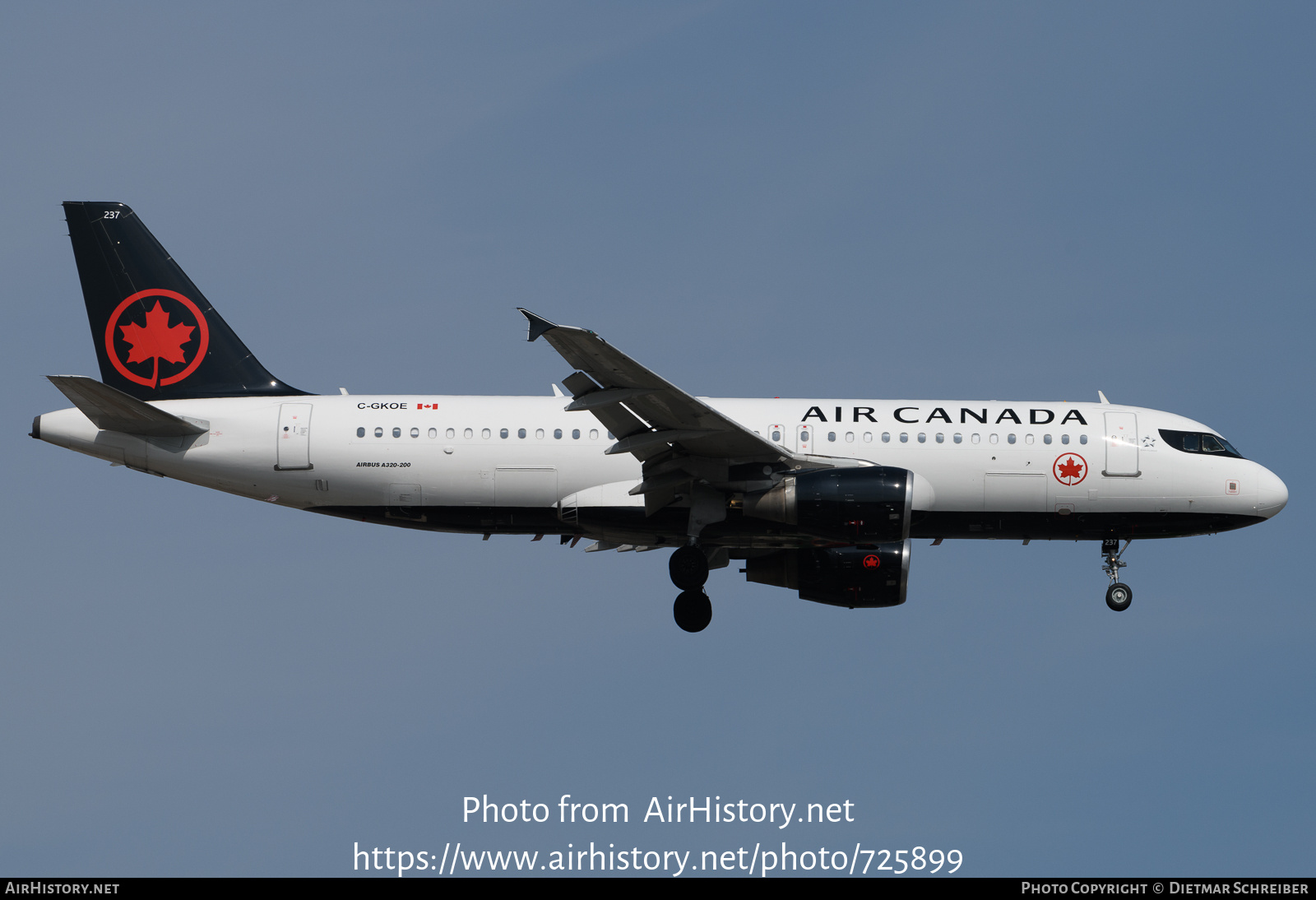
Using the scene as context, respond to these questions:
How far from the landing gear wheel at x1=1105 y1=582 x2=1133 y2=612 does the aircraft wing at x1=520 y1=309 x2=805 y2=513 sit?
302 inches

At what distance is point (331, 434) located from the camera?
103 ft

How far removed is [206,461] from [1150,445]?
20.2 metres

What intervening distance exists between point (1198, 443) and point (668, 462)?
11887 millimetres

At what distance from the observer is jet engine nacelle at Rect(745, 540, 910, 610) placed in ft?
106

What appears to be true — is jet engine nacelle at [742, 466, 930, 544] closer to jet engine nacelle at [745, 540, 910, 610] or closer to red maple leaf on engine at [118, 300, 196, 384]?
jet engine nacelle at [745, 540, 910, 610]

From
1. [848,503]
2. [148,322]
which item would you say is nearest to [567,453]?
[848,503]

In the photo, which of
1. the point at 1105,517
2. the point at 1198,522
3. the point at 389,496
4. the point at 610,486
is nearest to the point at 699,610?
the point at 610,486

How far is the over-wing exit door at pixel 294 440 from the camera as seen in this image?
31.1 m

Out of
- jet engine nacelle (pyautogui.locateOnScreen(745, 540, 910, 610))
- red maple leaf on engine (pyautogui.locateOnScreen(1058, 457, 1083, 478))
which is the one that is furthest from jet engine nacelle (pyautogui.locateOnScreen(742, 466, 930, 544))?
red maple leaf on engine (pyautogui.locateOnScreen(1058, 457, 1083, 478))

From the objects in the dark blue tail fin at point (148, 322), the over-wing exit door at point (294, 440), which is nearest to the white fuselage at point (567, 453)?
the over-wing exit door at point (294, 440)

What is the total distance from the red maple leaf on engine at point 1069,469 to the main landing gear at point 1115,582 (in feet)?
7.03

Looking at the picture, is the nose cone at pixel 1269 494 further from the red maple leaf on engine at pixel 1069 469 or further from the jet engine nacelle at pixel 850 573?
the jet engine nacelle at pixel 850 573

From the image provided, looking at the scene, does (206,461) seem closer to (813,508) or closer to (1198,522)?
(813,508)

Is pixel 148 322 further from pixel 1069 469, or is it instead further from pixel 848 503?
pixel 1069 469
